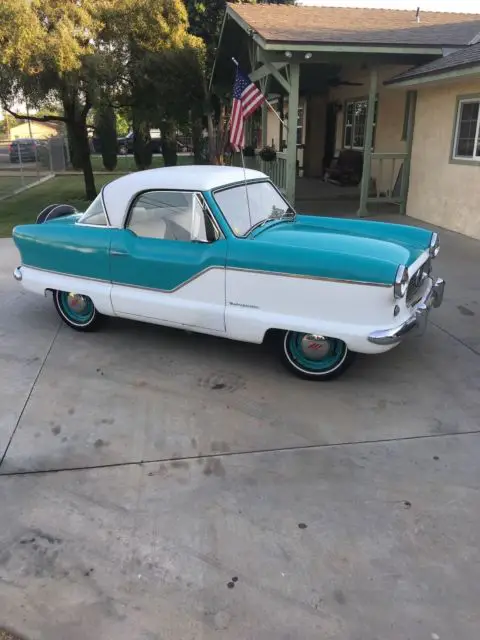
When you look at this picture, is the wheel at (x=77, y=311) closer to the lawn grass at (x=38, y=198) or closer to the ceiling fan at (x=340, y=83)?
the lawn grass at (x=38, y=198)

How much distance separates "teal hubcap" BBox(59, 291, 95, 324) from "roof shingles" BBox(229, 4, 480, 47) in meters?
6.96

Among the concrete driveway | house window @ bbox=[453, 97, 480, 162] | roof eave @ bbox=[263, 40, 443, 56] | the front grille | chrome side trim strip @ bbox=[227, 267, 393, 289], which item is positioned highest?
roof eave @ bbox=[263, 40, 443, 56]

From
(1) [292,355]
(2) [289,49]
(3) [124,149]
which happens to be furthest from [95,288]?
(3) [124,149]

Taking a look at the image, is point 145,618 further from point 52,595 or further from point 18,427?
point 18,427

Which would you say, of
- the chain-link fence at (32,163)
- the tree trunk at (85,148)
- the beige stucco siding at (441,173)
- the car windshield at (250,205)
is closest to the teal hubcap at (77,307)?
the car windshield at (250,205)

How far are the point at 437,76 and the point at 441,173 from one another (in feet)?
6.22

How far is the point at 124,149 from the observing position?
127 feet

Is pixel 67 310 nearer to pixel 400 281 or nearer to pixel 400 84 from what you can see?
pixel 400 281

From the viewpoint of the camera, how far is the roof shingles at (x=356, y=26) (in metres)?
10.5

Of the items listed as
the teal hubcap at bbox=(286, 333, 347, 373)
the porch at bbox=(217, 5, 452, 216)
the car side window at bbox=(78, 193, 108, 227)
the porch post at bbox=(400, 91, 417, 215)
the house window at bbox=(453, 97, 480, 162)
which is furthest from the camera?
the porch post at bbox=(400, 91, 417, 215)

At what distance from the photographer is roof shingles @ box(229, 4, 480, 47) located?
1048 cm

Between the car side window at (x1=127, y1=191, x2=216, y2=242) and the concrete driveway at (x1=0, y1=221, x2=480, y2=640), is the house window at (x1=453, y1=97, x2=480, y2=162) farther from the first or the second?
the car side window at (x1=127, y1=191, x2=216, y2=242)

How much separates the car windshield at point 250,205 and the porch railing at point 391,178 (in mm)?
7011

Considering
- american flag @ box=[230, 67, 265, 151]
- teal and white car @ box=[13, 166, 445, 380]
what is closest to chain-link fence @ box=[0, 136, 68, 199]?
american flag @ box=[230, 67, 265, 151]
